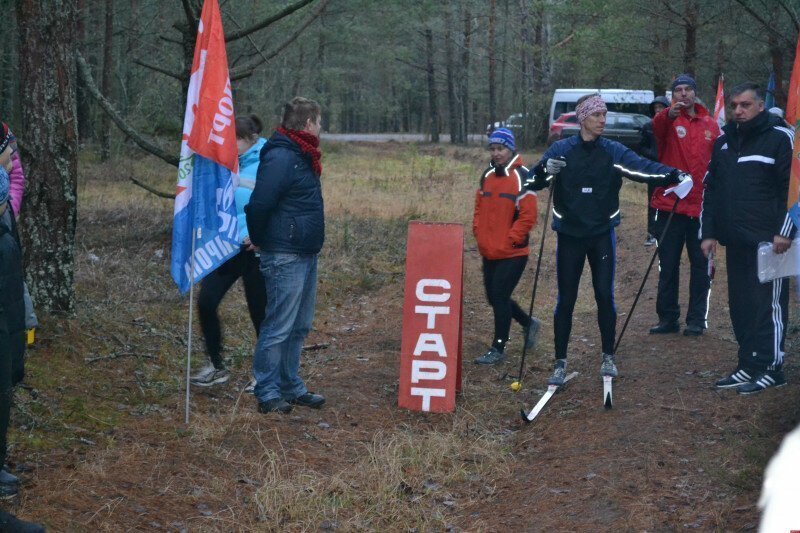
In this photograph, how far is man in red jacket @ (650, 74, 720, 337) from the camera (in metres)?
8.16

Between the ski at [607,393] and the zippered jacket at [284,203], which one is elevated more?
the zippered jacket at [284,203]

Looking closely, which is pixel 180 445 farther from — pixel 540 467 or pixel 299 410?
pixel 540 467

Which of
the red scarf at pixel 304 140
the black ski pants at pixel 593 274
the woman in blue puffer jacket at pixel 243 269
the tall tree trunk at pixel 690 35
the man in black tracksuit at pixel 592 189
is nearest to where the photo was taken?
the red scarf at pixel 304 140

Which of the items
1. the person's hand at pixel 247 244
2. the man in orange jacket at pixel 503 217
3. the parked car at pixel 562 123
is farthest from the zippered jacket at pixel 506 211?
the parked car at pixel 562 123

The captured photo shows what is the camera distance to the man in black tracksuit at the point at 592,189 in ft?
22.6

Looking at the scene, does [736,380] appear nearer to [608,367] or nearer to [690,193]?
[608,367]

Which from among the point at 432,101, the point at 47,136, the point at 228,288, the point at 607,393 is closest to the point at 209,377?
the point at 228,288

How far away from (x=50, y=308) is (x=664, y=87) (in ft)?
64.6

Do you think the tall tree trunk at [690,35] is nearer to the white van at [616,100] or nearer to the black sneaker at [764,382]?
the white van at [616,100]

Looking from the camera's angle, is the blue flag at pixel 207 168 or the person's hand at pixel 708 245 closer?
the blue flag at pixel 207 168

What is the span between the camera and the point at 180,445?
5930 millimetres

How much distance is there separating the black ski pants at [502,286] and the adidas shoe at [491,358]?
4 centimetres

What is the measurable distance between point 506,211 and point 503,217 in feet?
0.18

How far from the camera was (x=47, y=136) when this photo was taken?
296 inches
